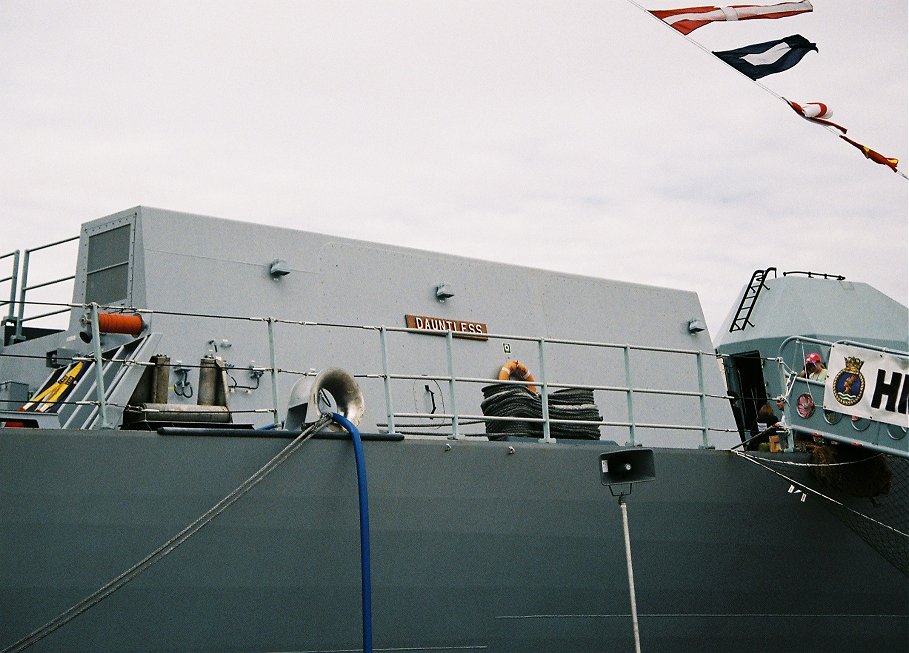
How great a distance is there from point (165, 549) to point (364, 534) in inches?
50.7

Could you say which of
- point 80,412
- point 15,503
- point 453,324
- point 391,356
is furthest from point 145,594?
point 453,324

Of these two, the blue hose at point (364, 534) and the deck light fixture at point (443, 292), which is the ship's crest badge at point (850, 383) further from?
the blue hose at point (364, 534)

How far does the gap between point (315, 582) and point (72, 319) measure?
3.47m

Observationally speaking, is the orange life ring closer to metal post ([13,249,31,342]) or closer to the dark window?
the dark window

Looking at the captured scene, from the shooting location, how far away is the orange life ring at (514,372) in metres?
11.3

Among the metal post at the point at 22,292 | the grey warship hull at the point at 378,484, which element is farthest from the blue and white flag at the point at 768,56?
the metal post at the point at 22,292

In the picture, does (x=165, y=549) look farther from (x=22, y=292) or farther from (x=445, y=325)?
(x=445, y=325)

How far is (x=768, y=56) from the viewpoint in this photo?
10.0 metres

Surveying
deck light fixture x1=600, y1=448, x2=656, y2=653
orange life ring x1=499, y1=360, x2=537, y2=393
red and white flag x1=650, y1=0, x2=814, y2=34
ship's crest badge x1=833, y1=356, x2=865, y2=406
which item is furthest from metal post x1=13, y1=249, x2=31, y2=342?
ship's crest badge x1=833, y1=356, x2=865, y2=406

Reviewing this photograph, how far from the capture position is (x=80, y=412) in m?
8.45

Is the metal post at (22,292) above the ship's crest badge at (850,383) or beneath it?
above

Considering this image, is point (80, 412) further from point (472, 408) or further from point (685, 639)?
point (685, 639)

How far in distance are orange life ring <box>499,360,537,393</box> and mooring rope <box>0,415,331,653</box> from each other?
12.0ft

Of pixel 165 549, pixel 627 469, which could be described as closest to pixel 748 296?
pixel 627 469
